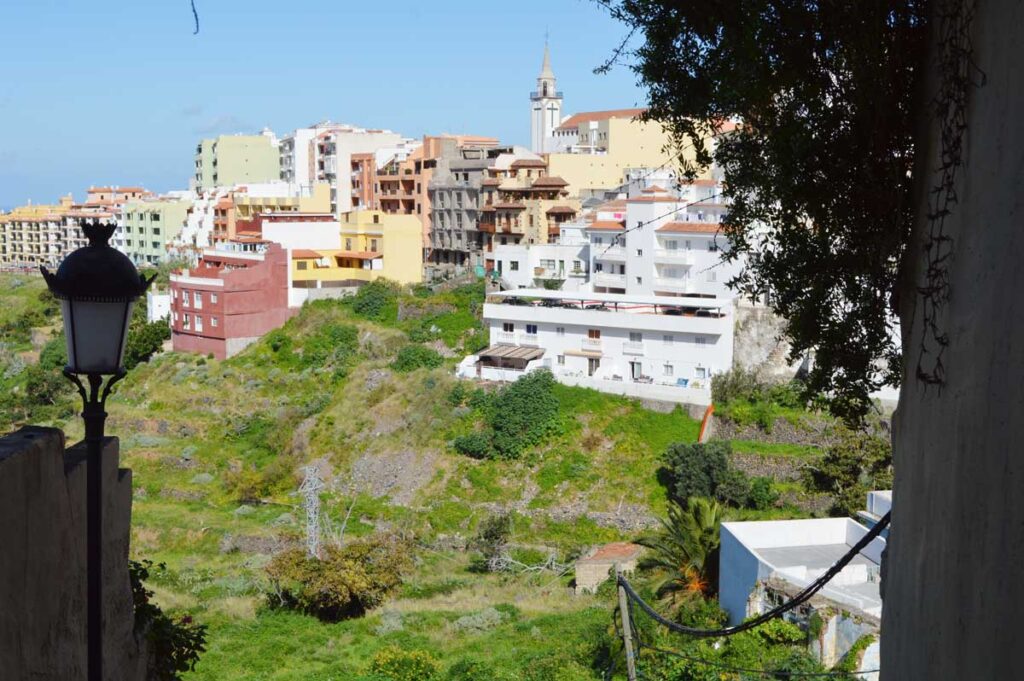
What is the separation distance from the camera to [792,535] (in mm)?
18328

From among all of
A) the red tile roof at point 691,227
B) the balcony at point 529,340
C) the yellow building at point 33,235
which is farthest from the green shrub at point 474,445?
the yellow building at point 33,235

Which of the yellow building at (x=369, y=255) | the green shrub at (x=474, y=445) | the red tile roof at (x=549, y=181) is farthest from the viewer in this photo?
the red tile roof at (x=549, y=181)

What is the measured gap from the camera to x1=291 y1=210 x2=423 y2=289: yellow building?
47188mm

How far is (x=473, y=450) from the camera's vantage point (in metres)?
30.7

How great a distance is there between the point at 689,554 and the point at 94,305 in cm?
1630

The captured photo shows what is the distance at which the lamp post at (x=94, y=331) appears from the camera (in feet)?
13.2

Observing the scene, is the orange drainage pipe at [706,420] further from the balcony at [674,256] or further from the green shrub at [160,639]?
the green shrub at [160,639]

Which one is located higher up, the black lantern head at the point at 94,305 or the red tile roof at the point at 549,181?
the red tile roof at the point at 549,181

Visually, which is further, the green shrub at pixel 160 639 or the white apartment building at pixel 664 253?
the white apartment building at pixel 664 253

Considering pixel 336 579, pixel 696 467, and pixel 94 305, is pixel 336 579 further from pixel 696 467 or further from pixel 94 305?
pixel 94 305

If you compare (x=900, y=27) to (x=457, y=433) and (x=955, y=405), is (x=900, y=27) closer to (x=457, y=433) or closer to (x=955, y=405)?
(x=955, y=405)

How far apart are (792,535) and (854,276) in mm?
14036

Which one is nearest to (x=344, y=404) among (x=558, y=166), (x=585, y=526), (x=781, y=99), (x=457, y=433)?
(x=457, y=433)

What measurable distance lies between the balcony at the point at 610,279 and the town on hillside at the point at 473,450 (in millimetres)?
88
